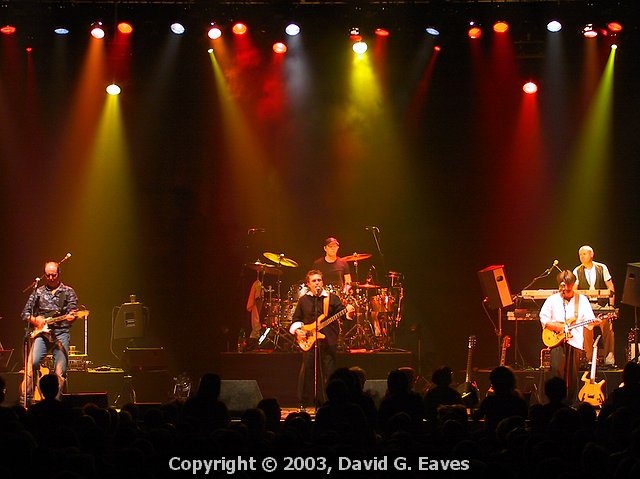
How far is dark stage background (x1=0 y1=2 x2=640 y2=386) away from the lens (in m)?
17.9

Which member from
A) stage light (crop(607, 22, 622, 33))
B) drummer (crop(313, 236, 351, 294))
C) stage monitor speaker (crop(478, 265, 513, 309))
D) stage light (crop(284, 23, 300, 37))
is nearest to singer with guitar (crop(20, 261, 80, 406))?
drummer (crop(313, 236, 351, 294))

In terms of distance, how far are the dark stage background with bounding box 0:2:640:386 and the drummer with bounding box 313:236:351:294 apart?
6.57 feet

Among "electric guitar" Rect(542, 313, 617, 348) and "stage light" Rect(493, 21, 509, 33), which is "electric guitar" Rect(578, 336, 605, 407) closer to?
"electric guitar" Rect(542, 313, 617, 348)

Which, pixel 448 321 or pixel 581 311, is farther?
pixel 448 321

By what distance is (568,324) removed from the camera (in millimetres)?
13867

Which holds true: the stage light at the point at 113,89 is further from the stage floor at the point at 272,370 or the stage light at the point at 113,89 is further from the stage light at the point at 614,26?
the stage light at the point at 614,26

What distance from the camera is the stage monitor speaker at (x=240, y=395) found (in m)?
11.6

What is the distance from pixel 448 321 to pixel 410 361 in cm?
259

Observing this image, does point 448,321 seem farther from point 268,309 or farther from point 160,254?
point 160,254

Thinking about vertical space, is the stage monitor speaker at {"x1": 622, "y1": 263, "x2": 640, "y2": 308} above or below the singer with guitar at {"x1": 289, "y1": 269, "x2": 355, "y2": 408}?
above

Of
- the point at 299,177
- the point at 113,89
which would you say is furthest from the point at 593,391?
the point at 113,89

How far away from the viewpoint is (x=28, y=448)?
5672mm

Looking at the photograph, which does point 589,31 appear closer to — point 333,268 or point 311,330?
point 333,268

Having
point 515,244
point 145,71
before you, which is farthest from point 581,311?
point 145,71
